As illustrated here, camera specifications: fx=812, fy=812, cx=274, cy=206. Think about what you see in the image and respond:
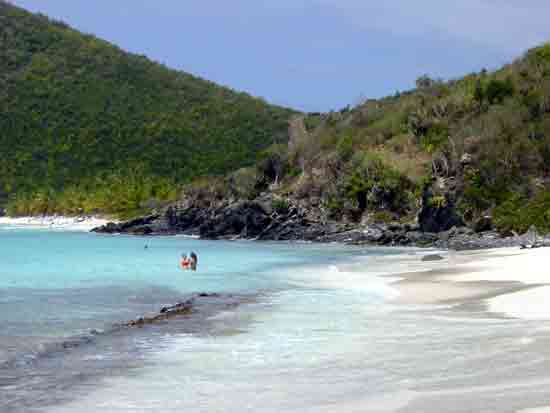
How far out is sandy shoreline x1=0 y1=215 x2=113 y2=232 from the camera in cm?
9138

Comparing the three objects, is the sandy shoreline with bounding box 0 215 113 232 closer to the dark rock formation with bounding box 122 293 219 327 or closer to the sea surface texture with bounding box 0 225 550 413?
the sea surface texture with bounding box 0 225 550 413

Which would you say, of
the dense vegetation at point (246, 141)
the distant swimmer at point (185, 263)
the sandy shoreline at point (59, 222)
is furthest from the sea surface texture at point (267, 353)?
the sandy shoreline at point (59, 222)

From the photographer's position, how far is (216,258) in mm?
38688

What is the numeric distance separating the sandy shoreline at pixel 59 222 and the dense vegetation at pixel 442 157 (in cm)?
2941

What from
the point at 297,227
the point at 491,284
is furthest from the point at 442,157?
the point at 491,284

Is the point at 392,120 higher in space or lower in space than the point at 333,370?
higher

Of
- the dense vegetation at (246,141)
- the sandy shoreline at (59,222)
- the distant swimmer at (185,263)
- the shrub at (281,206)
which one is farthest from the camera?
the sandy shoreline at (59,222)

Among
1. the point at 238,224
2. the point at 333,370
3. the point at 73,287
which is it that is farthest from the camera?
the point at 238,224

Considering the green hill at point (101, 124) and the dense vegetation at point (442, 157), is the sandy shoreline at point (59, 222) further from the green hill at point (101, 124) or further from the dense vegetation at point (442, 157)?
the dense vegetation at point (442, 157)

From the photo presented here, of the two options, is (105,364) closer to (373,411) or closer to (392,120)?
(373,411)

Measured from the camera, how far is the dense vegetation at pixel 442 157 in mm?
48906

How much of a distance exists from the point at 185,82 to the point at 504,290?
134591 millimetres

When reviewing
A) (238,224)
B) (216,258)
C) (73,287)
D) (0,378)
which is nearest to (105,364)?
(0,378)

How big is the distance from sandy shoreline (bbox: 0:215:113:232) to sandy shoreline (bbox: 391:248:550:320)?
65.5m
